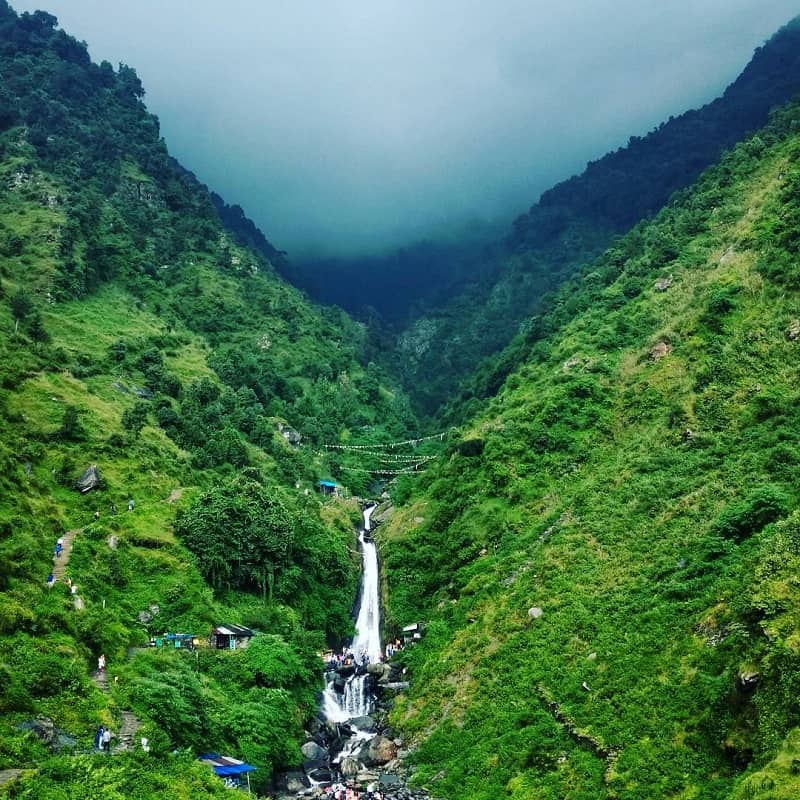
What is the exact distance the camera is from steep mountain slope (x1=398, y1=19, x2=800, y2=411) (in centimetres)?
14275

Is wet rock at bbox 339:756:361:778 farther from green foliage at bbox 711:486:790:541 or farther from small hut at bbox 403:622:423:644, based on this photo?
green foliage at bbox 711:486:790:541

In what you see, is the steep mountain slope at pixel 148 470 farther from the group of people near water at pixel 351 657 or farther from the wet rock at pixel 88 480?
the group of people near water at pixel 351 657

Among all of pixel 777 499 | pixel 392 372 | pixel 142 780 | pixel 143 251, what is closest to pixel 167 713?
pixel 142 780

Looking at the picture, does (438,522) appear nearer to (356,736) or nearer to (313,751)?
(356,736)

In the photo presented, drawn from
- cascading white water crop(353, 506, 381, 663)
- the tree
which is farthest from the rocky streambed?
the tree

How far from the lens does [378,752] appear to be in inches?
1662

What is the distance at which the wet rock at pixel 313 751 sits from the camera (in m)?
41.8

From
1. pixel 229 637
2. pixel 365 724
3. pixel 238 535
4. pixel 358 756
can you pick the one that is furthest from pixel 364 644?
pixel 229 637

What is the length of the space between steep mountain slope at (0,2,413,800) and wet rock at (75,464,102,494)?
0.66 ft

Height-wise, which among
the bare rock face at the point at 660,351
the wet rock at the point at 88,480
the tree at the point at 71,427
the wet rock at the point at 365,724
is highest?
the tree at the point at 71,427

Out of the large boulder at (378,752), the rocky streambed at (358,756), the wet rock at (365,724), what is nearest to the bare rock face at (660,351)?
the rocky streambed at (358,756)

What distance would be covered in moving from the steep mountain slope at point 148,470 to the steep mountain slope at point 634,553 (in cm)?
1020

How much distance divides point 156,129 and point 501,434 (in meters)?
129

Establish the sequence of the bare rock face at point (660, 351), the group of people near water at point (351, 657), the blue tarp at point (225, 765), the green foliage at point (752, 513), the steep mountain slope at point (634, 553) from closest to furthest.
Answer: the steep mountain slope at point (634, 553), the blue tarp at point (225, 765), the green foliage at point (752, 513), the group of people near water at point (351, 657), the bare rock face at point (660, 351)
